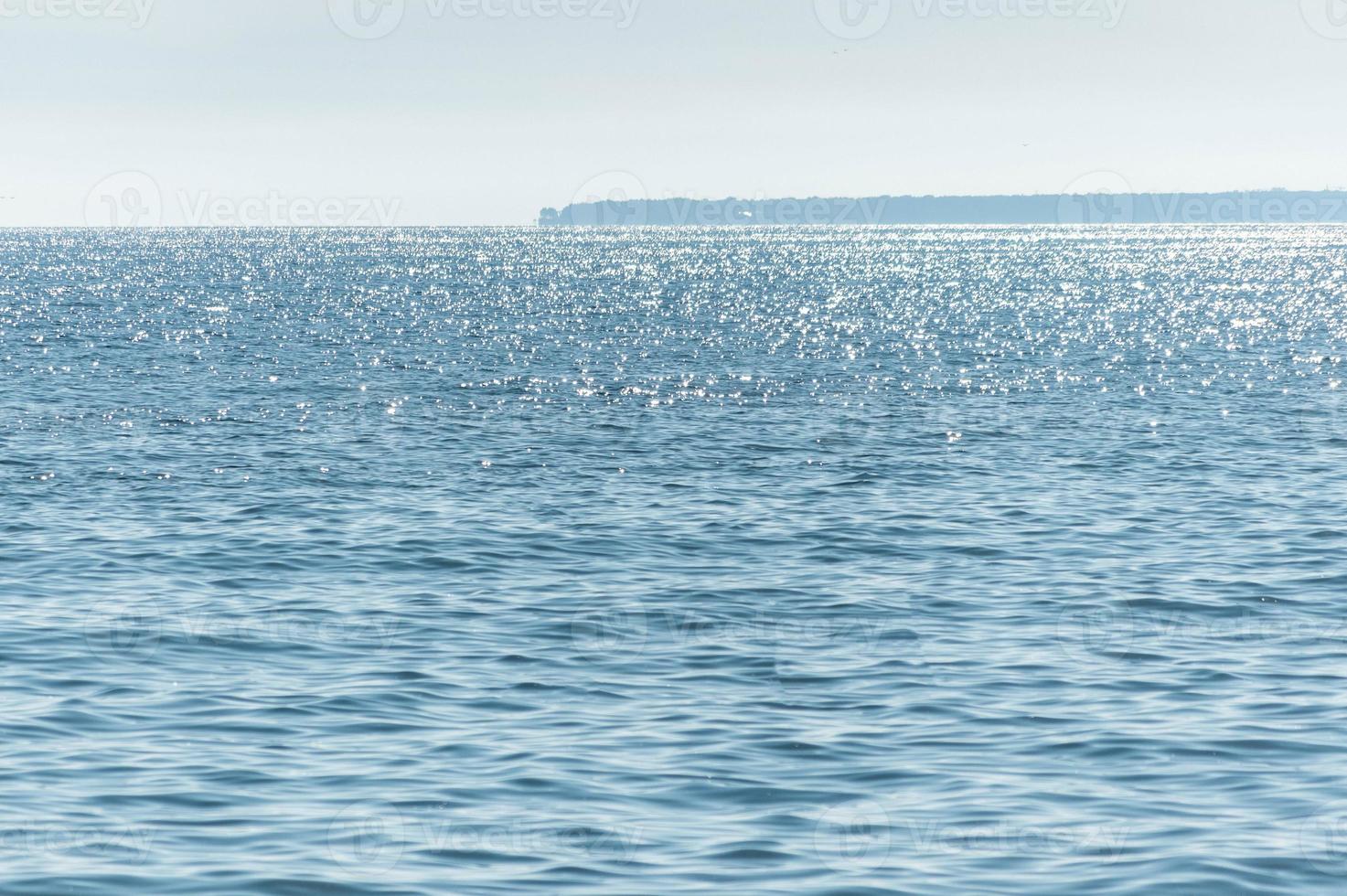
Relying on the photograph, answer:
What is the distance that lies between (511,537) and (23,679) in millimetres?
12314

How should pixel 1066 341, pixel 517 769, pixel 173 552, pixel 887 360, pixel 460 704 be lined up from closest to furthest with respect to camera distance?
pixel 517 769 → pixel 460 704 → pixel 173 552 → pixel 887 360 → pixel 1066 341

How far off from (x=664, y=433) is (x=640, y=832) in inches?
1340

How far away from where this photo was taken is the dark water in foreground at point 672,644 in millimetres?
15562

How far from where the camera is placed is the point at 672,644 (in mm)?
23703

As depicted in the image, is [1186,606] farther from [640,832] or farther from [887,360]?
[887,360]

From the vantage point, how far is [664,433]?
1955 inches

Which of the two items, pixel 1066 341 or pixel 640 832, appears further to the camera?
pixel 1066 341

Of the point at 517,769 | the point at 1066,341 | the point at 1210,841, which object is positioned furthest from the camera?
the point at 1066,341

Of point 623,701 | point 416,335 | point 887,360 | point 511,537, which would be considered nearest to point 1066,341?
point 887,360

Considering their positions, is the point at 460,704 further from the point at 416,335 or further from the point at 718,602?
the point at 416,335

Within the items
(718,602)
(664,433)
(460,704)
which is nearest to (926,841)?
(460,704)

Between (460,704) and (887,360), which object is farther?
(887,360)

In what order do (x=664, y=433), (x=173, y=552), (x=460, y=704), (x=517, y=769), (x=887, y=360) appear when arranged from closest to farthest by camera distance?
(x=517, y=769) → (x=460, y=704) → (x=173, y=552) → (x=664, y=433) → (x=887, y=360)

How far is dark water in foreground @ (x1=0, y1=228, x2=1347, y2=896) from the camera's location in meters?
15.6
